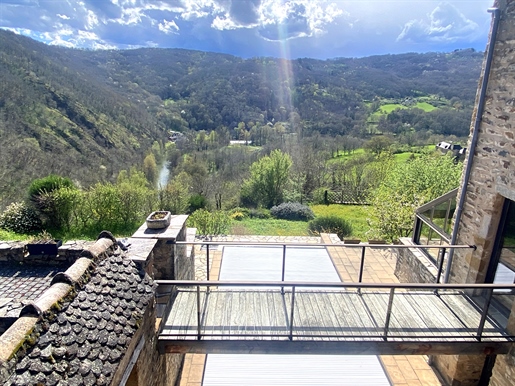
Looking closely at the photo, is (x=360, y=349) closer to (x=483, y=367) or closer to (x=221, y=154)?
(x=483, y=367)

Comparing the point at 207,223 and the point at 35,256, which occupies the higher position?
the point at 35,256

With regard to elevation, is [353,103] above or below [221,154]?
above

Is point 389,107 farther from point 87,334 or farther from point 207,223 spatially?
point 87,334

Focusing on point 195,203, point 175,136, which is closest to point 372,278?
point 195,203

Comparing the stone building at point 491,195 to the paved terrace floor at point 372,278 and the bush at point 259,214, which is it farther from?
A: the bush at point 259,214

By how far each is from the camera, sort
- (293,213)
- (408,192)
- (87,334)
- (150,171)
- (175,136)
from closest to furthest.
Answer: (87,334), (408,192), (293,213), (150,171), (175,136)

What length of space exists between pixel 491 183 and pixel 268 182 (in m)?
21.2

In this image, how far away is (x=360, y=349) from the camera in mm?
4652

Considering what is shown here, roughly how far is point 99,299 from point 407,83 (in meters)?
84.6

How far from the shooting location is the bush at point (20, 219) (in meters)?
14.9

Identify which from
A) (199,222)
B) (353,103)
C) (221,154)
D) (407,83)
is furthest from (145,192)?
(407,83)

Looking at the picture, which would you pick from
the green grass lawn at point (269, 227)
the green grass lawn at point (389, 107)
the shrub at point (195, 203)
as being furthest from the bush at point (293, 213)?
the green grass lawn at point (389, 107)

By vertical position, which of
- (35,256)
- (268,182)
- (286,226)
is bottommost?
(286,226)

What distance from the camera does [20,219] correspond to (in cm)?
1505
